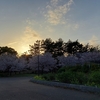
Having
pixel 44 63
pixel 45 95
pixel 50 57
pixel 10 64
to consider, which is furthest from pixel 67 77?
pixel 50 57

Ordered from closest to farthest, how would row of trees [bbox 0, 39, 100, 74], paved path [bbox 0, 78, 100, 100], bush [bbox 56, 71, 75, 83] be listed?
paved path [bbox 0, 78, 100, 100] < bush [bbox 56, 71, 75, 83] < row of trees [bbox 0, 39, 100, 74]

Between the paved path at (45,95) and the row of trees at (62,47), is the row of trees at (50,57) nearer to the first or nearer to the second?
the row of trees at (62,47)

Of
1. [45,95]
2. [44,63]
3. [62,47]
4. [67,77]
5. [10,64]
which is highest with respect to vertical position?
[62,47]

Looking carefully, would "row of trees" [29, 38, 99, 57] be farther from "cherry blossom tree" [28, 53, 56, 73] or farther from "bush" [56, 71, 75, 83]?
"bush" [56, 71, 75, 83]

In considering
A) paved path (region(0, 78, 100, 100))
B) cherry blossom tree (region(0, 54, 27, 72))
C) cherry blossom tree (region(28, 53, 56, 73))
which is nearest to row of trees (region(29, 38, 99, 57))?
cherry blossom tree (region(28, 53, 56, 73))

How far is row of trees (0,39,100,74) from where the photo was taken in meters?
43.4

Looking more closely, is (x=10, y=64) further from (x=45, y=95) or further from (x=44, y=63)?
(x=45, y=95)

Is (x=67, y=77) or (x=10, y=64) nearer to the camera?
(x=67, y=77)

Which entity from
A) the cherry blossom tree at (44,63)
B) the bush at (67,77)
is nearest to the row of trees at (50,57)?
the cherry blossom tree at (44,63)

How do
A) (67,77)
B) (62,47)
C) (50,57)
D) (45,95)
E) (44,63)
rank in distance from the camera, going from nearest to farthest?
1. (45,95)
2. (67,77)
3. (44,63)
4. (50,57)
5. (62,47)

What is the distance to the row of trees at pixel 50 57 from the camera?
43375 mm

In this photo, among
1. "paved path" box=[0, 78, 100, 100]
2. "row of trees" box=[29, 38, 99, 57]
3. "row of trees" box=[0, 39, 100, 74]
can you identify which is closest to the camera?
"paved path" box=[0, 78, 100, 100]

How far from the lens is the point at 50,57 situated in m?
45.9

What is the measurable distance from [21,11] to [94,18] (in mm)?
7416
